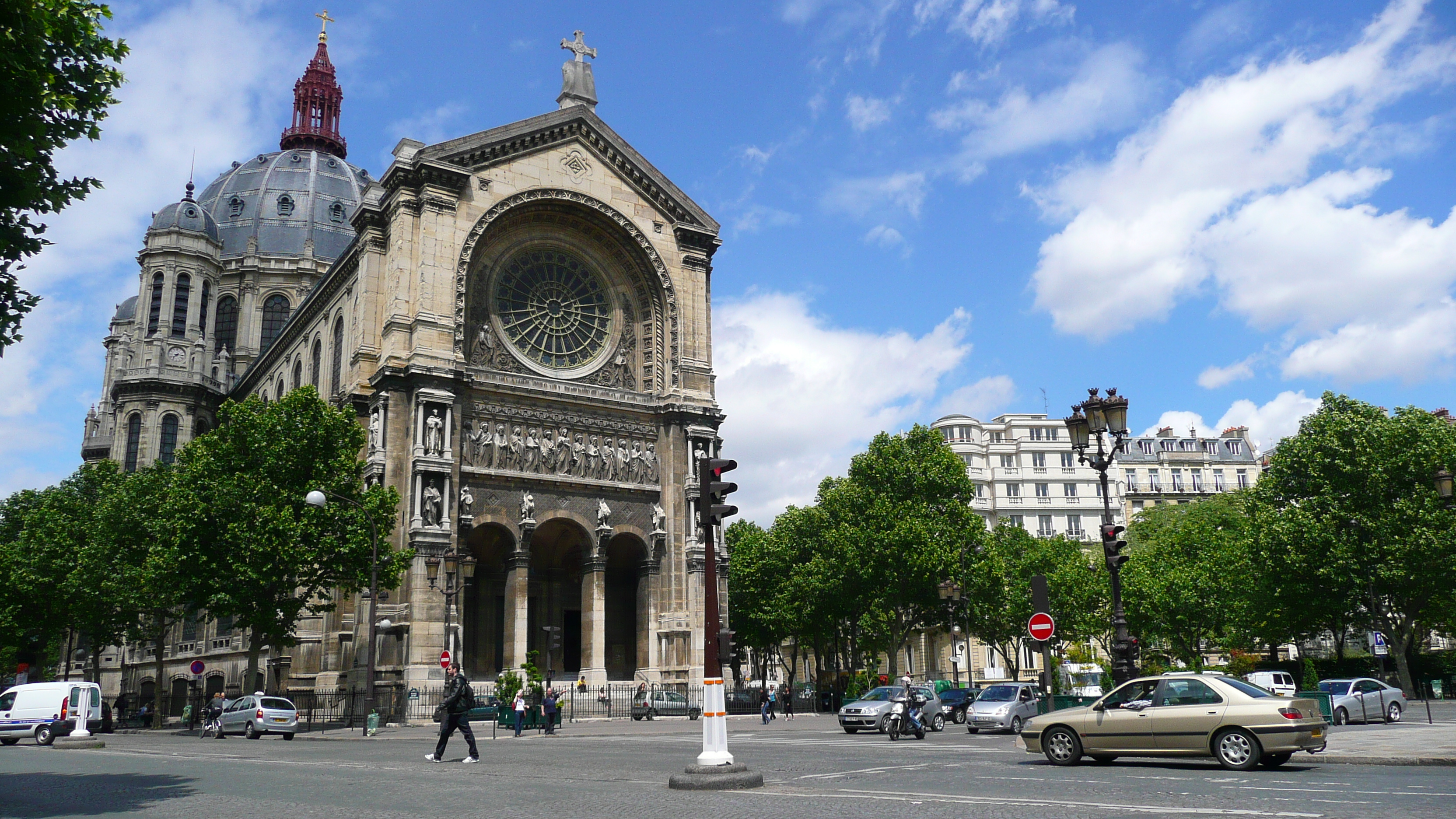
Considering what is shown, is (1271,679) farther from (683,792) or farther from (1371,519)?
(683,792)

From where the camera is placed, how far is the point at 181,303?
72.9 m

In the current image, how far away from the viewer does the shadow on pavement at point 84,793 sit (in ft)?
38.2

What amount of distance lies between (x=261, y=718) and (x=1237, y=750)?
27969 millimetres

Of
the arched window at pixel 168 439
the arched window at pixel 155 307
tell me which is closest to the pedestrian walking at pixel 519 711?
the arched window at pixel 168 439

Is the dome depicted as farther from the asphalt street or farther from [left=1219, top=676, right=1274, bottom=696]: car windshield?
[left=1219, top=676, right=1274, bottom=696]: car windshield

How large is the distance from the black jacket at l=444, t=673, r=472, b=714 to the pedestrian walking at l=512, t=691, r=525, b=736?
1202 cm

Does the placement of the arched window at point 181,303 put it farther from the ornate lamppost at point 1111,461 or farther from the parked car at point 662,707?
the ornate lamppost at point 1111,461

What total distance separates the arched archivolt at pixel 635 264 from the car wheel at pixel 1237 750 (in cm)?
3312

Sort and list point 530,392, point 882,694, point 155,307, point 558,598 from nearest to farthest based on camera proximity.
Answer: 1. point 882,694
2. point 530,392
3. point 558,598
4. point 155,307

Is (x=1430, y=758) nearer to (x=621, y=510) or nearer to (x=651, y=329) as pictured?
(x=621, y=510)

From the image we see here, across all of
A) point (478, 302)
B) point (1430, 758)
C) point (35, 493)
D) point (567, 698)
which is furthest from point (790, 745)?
point (35, 493)

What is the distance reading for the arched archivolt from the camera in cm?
4409

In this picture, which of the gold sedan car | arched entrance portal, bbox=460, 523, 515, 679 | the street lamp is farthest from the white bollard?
arched entrance portal, bbox=460, 523, 515, 679

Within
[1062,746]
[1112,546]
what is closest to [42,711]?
[1062,746]
